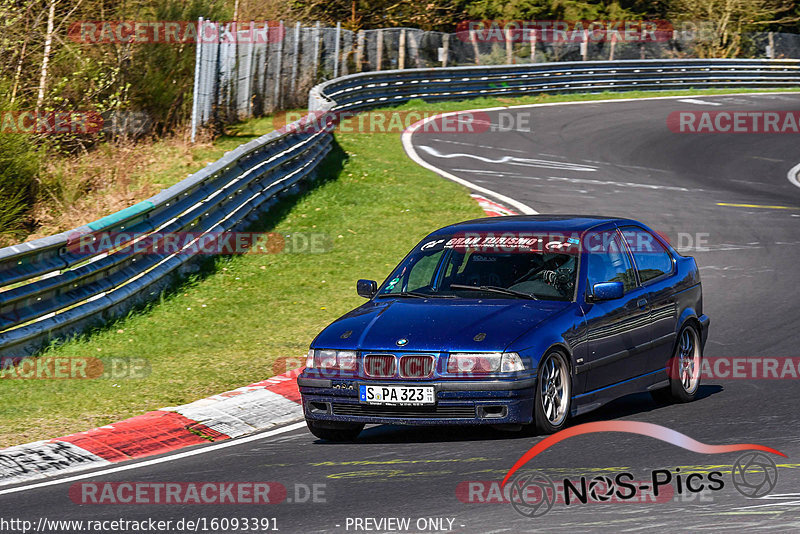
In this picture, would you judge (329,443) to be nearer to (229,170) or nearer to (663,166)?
(229,170)

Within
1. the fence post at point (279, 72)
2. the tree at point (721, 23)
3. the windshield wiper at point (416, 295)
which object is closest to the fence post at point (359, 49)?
the fence post at point (279, 72)

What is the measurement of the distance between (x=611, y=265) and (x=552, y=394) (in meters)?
1.50

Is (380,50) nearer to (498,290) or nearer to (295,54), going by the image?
(295,54)

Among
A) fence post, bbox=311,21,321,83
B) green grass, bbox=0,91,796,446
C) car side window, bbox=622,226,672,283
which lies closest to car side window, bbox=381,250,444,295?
car side window, bbox=622,226,672,283

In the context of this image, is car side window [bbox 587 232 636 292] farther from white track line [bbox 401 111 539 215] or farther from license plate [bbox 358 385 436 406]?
white track line [bbox 401 111 539 215]

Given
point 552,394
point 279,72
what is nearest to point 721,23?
point 279,72

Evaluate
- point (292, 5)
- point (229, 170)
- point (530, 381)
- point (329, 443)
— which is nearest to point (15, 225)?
point (229, 170)

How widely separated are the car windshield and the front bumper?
1.10 meters

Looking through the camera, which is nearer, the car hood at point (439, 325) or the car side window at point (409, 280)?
the car hood at point (439, 325)

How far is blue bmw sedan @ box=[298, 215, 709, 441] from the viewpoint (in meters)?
7.28

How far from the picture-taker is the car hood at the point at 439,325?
7.34 metres

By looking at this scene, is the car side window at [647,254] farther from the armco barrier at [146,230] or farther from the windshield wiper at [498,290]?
the armco barrier at [146,230]

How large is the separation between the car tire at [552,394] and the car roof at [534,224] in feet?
→ 4.57

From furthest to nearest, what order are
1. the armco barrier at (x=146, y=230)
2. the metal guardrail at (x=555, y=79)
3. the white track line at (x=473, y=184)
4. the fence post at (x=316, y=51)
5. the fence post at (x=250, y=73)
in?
1. the fence post at (x=316, y=51)
2. the metal guardrail at (x=555, y=79)
3. the fence post at (x=250, y=73)
4. the white track line at (x=473, y=184)
5. the armco barrier at (x=146, y=230)
